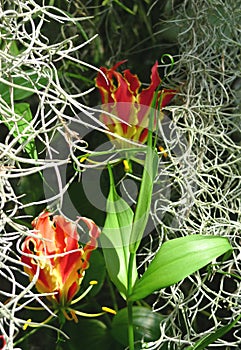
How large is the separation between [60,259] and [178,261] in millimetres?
127

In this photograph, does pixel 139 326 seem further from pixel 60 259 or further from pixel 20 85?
pixel 20 85

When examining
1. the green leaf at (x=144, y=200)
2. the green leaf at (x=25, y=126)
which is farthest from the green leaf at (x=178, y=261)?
the green leaf at (x=25, y=126)

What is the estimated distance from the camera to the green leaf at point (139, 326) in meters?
0.97

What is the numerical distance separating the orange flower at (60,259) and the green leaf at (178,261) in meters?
0.07

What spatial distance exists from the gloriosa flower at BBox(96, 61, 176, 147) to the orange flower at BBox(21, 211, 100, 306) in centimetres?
19

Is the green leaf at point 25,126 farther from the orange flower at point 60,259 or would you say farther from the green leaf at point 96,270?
the green leaf at point 96,270

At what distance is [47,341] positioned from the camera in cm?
109

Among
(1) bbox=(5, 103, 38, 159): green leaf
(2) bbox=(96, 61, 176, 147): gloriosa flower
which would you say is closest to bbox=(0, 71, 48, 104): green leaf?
(1) bbox=(5, 103, 38, 159): green leaf

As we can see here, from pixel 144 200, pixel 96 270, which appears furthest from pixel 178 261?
pixel 96 270

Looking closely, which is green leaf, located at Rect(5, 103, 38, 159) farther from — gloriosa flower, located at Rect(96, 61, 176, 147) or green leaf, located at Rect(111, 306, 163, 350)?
green leaf, located at Rect(111, 306, 163, 350)

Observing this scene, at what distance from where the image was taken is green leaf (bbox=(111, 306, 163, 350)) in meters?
0.97

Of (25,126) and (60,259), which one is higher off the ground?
(25,126)

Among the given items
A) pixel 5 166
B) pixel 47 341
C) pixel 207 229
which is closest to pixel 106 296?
pixel 47 341

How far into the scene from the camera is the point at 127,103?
0.98 metres
